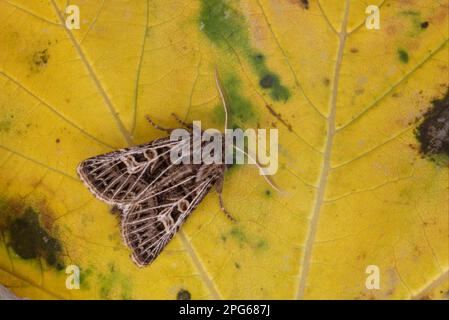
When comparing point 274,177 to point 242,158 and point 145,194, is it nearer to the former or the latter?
point 242,158

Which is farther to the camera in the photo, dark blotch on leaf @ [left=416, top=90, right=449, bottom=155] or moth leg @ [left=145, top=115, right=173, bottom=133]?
moth leg @ [left=145, top=115, right=173, bottom=133]

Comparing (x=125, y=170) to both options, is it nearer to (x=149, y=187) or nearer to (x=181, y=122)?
(x=149, y=187)

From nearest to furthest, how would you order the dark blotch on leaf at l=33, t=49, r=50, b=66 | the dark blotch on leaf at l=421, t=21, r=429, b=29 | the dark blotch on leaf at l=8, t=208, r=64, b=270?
the dark blotch on leaf at l=421, t=21, r=429, b=29, the dark blotch on leaf at l=33, t=49, r=50, b=66, the dark blotch on leaf at l=8, t=208, r=64, b=270

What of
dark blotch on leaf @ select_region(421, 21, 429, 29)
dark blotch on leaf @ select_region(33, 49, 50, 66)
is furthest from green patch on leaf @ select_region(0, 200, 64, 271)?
dark blotch on leaf @ select_region(421, 21, 429, 29)

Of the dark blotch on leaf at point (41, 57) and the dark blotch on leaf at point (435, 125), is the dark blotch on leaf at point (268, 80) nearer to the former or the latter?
the dark blotch on leaf at point (435, 125)

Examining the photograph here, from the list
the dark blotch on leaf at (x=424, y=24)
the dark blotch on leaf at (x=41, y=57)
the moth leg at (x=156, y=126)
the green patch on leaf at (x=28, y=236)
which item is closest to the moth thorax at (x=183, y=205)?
the moth leg at (x=156, y=126)

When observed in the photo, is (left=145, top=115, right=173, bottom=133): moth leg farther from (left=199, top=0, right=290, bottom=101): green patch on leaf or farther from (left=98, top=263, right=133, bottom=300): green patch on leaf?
(left=98, top=263, right=133, bottom=300): green patch on leaf

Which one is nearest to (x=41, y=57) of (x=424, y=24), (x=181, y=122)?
(x=181, y=122)

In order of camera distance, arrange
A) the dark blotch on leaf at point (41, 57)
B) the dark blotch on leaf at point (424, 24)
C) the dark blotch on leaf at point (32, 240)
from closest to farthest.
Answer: the dark blotch on leaf at point (424, 24) < the dark blotch on leaf at point (41, 57) < the dark blotch on leaf at point (32, 240)
